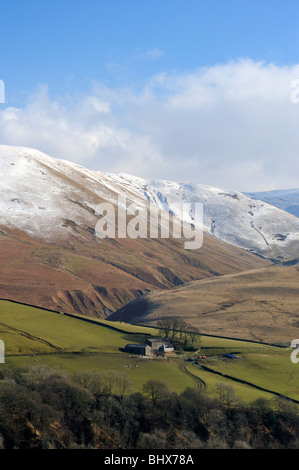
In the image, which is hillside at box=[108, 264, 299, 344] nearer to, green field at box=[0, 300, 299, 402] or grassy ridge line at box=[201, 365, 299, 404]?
green field at box=[0, 300, 299, 402]

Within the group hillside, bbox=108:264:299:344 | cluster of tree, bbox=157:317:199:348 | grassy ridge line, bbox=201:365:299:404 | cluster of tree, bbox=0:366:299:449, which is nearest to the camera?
cluster of tree, bbox=0:366:299:449

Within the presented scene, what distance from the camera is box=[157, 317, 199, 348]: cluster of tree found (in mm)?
105500

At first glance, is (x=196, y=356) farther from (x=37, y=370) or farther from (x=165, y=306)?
(x=165, y=306)

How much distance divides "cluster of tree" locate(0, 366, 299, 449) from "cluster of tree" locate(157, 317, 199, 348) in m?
37.9

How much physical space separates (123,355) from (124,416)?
106 feet

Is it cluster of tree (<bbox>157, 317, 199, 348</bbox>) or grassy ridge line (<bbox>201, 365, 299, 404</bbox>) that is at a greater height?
cluster of tree (<bbox>157, 317, 199, 348</bbox>)

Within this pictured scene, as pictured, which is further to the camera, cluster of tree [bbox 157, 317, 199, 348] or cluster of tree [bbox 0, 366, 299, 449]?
cluster of tree [bbox 157, 317, 199, 348]

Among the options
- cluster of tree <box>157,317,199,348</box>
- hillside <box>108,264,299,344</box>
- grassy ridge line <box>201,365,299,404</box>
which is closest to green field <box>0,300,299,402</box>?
grassy ridge line <box>201,365,299,404</box>

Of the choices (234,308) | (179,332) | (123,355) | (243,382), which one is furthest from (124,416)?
(234,308)

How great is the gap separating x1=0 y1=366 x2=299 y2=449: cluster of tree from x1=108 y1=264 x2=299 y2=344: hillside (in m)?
61.4

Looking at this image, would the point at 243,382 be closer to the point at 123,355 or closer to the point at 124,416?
the point at 123,355

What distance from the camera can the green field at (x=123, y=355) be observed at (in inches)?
3036

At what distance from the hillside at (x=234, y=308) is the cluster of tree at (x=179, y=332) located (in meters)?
18.2

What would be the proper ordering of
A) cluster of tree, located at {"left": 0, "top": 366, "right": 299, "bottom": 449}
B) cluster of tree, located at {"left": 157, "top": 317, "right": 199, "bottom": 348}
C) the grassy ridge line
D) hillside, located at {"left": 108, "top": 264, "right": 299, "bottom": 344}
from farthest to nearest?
hillside, located at {"left": 108, "top": 264, "right": 299, "bottom": 344}, cluster of tree, located at {"left": 157, "top": 317, "right": 199, "bottom": 348}, the grassy ridge line, cluster of tree, located at {"left": 0, "top": 366, "right": 299, "bottom": 449}
